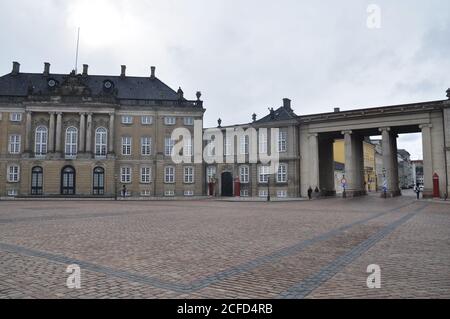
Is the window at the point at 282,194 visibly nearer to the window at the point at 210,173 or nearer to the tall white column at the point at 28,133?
the window at the point at 210,173

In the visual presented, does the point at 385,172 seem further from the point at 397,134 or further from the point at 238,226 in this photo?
the point at 238,226

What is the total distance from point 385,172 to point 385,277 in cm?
3941

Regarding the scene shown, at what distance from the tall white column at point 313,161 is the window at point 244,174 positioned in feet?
29.8

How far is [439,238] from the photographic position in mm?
11000

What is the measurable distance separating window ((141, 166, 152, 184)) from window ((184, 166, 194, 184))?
4.96 meters

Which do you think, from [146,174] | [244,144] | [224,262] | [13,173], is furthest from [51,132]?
[224,262]

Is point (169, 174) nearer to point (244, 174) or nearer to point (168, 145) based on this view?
point (168, 145)

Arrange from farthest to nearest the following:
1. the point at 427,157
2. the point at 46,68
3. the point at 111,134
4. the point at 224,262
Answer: the point at 46,68 < the point at 111,134 < the point at 427,157 < the point at 224,262

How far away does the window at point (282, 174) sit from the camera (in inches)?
1874

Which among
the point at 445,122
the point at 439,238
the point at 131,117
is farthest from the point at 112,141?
the point at 439,238

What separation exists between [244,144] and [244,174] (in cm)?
415

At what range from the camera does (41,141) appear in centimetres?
5056

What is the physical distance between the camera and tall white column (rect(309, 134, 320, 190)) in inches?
1791

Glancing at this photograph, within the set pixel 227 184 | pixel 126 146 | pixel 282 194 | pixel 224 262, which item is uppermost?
pixel 126 146
